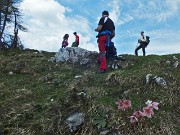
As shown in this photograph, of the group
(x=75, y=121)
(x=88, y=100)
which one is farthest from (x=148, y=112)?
(x=88, y=100)

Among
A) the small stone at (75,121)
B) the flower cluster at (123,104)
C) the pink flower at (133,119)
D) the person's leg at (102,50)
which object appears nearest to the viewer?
the pink flower at (133,119)

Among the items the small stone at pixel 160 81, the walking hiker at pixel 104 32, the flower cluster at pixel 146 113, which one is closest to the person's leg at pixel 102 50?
the walking hiker at pixel 104 32

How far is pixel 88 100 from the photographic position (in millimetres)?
9039

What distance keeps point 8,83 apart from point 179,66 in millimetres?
5797

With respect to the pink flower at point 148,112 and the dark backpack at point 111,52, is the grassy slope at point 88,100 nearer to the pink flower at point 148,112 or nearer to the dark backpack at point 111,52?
the pink flower at point 148,112

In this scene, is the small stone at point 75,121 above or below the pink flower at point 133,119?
below

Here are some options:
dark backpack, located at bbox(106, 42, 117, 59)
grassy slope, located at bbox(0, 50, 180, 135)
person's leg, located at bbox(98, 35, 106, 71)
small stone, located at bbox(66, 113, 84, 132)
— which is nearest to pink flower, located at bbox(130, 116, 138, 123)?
grassy slope, located at bbox(0, 50, 180, 135)

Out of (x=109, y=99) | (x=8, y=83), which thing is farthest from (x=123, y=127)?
(x=8, y=83)

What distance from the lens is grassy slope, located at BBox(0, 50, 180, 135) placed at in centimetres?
797

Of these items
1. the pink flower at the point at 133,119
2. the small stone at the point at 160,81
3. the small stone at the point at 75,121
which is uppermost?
the small stone at the point at 160,81

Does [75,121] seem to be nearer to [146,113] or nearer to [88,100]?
[88,100]

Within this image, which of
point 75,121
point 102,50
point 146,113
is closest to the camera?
point 146,113

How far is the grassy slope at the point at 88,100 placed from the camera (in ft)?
26.2

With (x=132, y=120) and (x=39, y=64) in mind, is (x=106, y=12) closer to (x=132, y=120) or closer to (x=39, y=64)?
(x=39, y=64)
